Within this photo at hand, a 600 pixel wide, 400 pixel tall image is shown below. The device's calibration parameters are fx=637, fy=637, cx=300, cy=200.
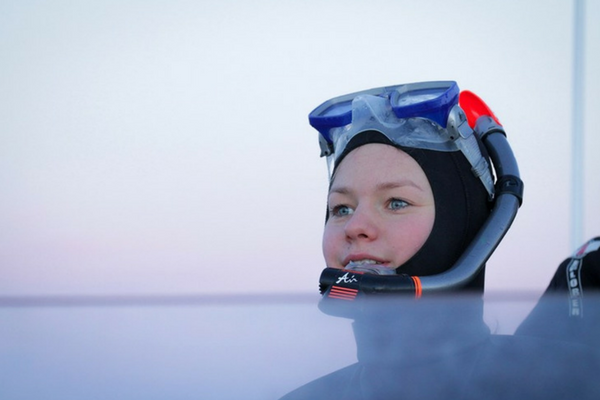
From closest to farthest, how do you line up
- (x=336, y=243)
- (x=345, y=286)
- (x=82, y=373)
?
1. (x=82, y=373)
2. (x=345, y=286)
3. (x=336, y=243)

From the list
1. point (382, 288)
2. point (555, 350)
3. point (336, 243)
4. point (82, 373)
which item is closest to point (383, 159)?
point (336, 243)

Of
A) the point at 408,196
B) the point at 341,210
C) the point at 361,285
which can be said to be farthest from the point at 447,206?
the point at 361,285

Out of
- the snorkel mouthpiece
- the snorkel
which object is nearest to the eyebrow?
the snorkel

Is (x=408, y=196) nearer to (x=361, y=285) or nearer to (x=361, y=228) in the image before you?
(x=361, y=228)

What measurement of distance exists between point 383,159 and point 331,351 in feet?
2.91

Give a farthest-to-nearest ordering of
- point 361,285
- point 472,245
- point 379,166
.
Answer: point 379,166 < point 472,245 < point 361,285

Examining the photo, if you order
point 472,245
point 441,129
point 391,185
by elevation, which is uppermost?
point 441,129

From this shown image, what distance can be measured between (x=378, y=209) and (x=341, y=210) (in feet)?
0.41

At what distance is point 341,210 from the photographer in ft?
4.55

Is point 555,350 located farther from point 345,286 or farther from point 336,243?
point 336,243

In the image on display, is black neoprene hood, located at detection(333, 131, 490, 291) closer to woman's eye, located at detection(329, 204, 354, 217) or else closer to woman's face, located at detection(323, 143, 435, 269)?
woman's face, located at detection(323, 143, 435, 269)

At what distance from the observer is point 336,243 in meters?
1.32

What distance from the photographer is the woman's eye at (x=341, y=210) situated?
1371 millimetres

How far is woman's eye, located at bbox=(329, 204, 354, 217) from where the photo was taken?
1.37 m
